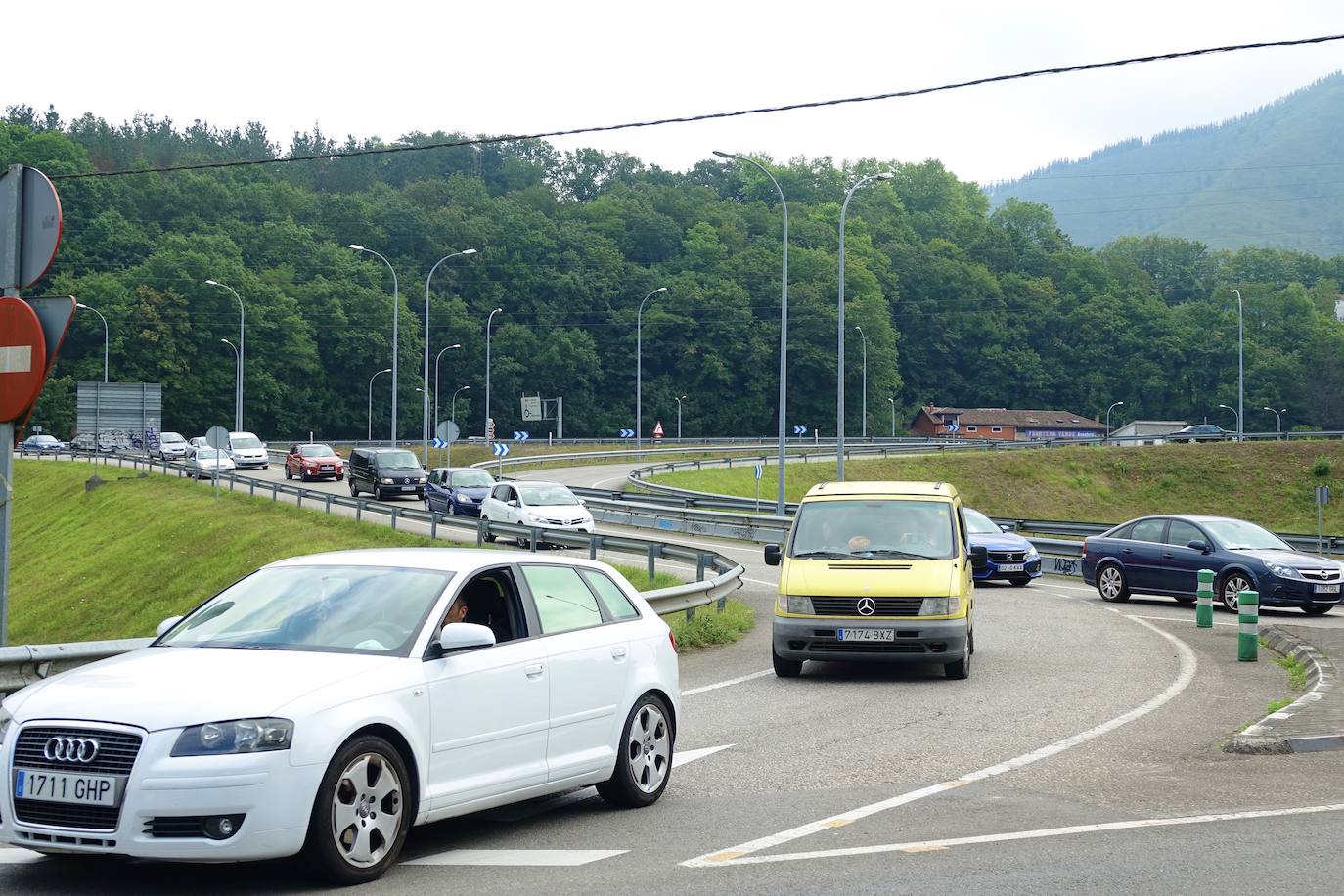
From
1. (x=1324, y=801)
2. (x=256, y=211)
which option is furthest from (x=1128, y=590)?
(x=256, y=211)

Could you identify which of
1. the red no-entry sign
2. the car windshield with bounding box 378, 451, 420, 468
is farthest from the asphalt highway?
the car windshield with bounding box 378, 451, 420, 468

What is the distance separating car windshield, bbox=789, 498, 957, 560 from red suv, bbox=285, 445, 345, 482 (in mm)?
50310

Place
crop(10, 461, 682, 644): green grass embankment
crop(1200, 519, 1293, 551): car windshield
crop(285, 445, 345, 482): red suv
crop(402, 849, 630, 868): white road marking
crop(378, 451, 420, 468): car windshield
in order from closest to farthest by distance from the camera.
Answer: crop(402, 849, 630, 868): white road marking < crop(1200, 519, 1293, 551): car windshield < crop(10, 461, 682, 644): green grass embankment < crop(378, 451, 420, 468): car windshield < crop(285, 445, 345, 482): red suv

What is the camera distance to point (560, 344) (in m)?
124

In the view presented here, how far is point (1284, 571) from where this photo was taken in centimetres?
2280

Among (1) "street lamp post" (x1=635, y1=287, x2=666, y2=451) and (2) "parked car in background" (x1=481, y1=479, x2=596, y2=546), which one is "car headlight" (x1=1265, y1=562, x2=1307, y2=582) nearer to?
(2) "parked car in background" (x1=481, y1=479, x2=596, y2=546)

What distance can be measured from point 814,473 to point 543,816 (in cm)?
6426

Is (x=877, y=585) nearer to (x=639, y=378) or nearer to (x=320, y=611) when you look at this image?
(x=320, y=611)

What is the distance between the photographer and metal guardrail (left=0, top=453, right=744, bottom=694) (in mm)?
9883

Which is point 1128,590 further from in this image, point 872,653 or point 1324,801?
point 1324,801

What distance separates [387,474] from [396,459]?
4.08 feet

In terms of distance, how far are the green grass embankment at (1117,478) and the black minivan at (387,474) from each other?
1689 centimetres

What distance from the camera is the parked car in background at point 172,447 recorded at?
7800 centimetres

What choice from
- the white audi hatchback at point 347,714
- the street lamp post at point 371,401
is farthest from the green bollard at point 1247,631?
the street lamp post at point 371,401
